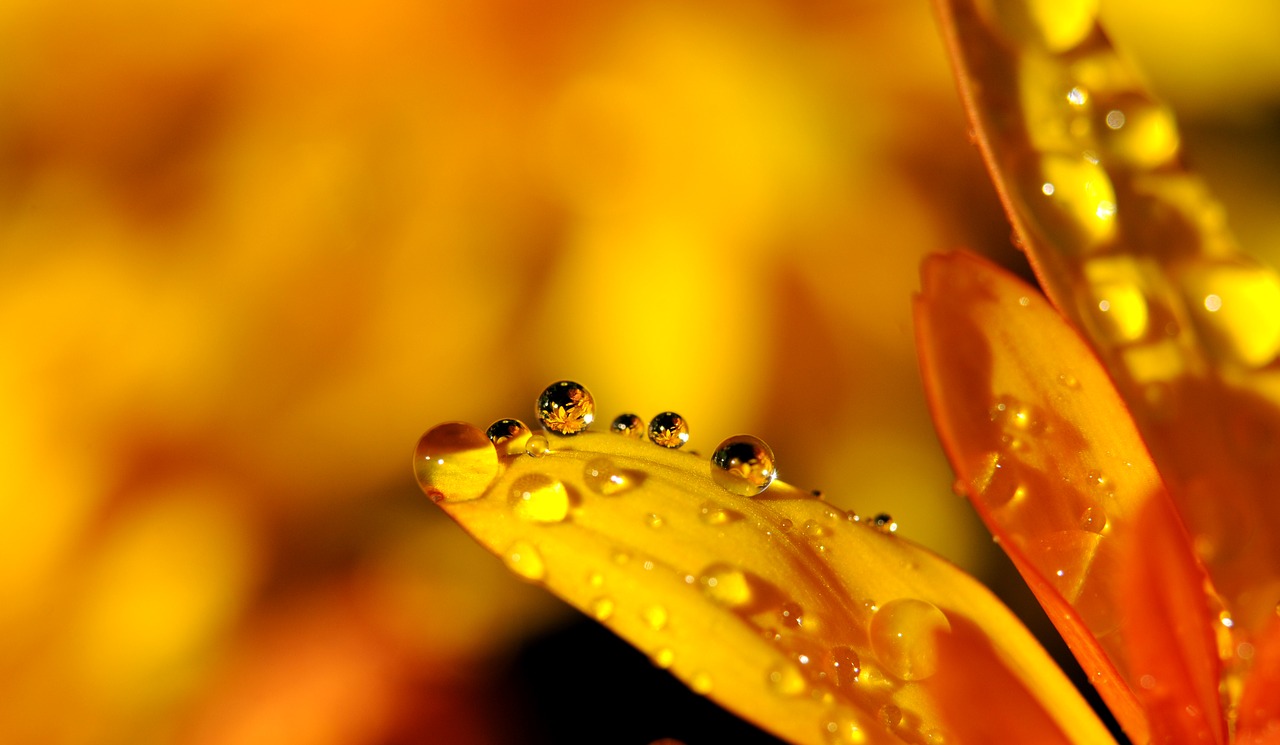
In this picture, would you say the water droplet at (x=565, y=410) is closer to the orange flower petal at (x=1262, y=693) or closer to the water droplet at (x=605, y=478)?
the water droplet at (x=605, y=478)

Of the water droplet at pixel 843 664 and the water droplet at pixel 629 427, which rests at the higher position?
the water droplet at pixel 629 427

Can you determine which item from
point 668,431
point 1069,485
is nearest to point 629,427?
point 668,431

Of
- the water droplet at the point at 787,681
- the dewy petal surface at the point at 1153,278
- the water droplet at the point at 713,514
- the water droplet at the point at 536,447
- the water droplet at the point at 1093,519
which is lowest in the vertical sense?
the water droplet at the point at 787,681

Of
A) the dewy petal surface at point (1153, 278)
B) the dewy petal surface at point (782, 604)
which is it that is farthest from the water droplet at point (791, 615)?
the dewy petal surface at point (1153, 278)

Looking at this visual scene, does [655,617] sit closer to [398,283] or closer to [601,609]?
[601,609]

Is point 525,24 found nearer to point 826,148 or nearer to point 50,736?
point 826,148

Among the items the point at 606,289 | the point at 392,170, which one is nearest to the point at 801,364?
the point at 606,289
